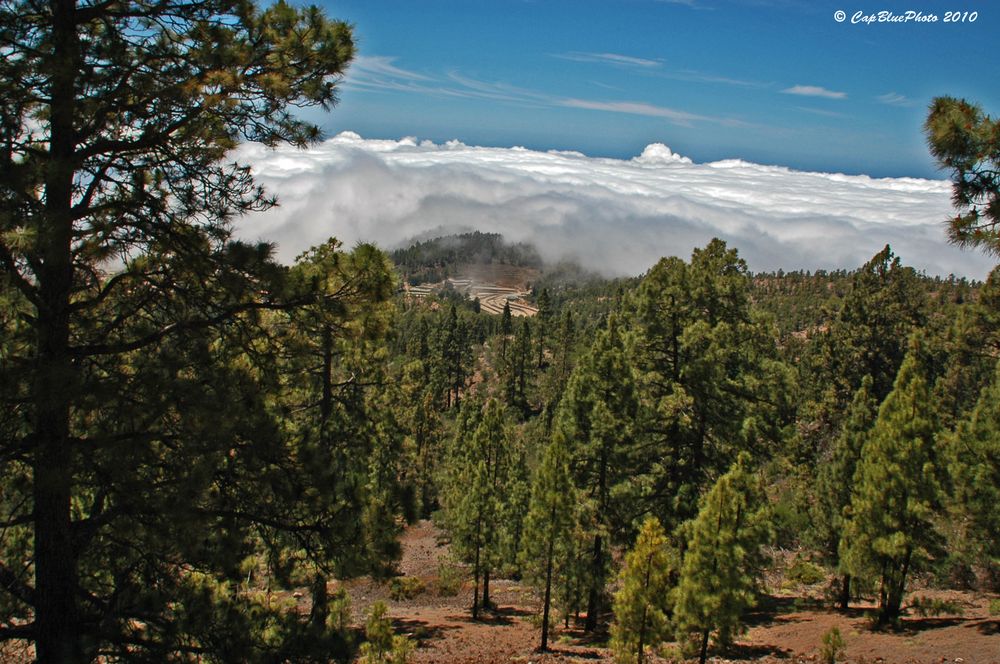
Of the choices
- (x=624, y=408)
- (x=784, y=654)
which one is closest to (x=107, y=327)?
(x=624, y=408)

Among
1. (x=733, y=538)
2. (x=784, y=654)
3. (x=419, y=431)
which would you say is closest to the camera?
(x=733, y=538)

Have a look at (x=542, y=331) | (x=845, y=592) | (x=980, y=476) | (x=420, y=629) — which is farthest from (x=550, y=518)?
(x=542, y=331)

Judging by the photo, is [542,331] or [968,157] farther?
[542,331]

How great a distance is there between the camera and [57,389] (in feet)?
16.4

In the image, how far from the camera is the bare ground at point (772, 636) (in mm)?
14625

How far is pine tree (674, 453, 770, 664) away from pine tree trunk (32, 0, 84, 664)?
38.7ft

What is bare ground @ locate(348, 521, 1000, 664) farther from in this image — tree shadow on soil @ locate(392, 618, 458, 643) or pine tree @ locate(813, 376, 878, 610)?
pine tree @ locate(813, 376, 878, 610)

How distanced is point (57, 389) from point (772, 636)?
1899cm

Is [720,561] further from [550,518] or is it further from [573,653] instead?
[573,653]

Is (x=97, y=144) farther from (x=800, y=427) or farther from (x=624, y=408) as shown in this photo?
(x=800, y=427)

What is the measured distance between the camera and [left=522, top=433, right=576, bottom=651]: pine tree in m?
17.5

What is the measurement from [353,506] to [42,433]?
298cm

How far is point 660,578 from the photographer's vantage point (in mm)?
14242

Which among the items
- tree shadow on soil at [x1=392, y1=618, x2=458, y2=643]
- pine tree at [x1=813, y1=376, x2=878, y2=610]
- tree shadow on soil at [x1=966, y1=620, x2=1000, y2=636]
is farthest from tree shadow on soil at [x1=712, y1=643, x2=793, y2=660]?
tree shadow on soil at [x1=392, y1=618, x2=458, y2=643]
